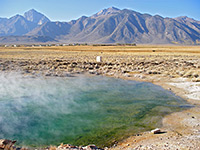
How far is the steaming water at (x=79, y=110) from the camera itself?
8055 mm

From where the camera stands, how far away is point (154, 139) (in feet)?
23.2

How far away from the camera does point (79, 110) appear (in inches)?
434

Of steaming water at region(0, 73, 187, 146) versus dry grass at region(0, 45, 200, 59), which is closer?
steaming water at region(0, 73, 187, 146)

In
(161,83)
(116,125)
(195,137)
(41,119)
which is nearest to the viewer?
(195,137)

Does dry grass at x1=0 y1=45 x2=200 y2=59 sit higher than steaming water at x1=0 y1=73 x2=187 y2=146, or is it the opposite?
dry grass at x1=0 y1=45 x2=200 y2=59

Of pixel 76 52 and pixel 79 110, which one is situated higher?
pixel 76 52

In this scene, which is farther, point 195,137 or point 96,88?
point 96,88

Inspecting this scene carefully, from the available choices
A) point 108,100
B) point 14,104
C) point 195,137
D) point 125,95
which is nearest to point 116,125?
point 195,137

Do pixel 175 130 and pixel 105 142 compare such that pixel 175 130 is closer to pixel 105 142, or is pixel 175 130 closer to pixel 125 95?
pixel 105 142

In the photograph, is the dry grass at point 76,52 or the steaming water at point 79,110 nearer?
the steaming water at point 79,110

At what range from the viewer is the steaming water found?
8.05 metres

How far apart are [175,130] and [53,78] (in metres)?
14.1

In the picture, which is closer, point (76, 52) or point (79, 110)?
point (79, 110)

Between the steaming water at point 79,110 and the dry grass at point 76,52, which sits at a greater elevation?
the dry grass at point 76,52
